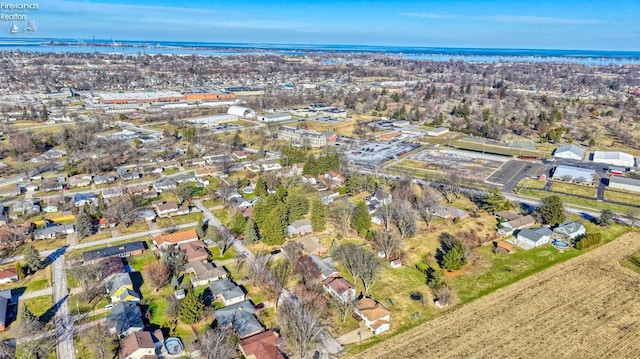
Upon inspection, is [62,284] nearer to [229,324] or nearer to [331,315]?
[229,324]

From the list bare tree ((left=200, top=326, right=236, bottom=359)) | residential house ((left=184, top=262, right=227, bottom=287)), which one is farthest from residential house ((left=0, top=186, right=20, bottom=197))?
bare tree ((left=200, top=326, right=236, bottom=359))

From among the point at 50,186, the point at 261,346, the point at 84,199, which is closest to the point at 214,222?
the point at 84,199

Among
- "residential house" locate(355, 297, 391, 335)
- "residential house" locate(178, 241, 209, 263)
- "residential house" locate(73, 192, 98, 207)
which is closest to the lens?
"residential house" locate(355, 297, 391, 335)

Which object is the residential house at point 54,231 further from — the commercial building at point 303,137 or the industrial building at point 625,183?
the industrial building at point 625,183

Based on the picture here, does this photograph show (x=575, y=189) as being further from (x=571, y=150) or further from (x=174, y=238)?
(x=174, y=238)

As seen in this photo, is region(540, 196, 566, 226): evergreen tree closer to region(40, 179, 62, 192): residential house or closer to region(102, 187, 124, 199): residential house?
region(102, 187, 124, 199): residential house
